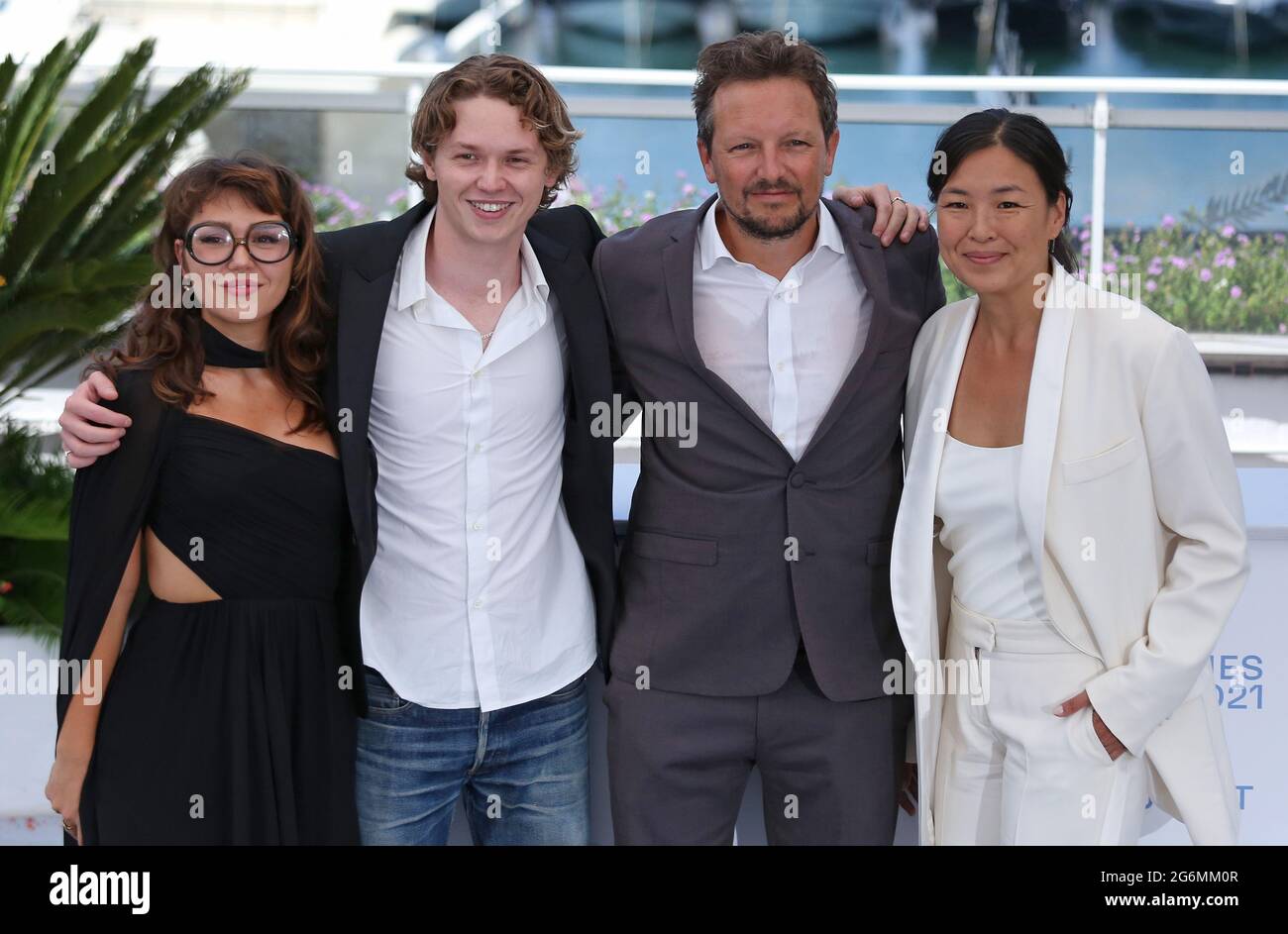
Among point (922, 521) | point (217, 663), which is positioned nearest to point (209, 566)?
point (217, 663)

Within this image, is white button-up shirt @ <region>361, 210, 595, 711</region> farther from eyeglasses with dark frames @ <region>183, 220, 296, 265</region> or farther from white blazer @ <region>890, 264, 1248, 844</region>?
white blazer @ <region>890, 264, 1248, 844</region>

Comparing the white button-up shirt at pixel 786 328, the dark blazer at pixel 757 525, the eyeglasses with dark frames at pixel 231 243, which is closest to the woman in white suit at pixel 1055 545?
the dark blazer at pixel 757 525

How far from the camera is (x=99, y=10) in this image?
10.3 meters

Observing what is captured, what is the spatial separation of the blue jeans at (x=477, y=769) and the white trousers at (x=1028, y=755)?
0.76 meters

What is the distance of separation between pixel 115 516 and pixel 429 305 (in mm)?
695

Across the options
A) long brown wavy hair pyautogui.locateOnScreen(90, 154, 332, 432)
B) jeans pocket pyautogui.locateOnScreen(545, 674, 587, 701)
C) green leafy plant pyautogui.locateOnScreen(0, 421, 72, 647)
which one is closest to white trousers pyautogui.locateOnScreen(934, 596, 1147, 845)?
jeans pocket pyautogui.locateOnScreen(545, 674, 587, 701)

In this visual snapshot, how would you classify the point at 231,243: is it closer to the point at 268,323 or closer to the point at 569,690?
the point at 268,323

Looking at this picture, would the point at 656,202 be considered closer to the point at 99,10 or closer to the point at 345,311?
the point at 345,311

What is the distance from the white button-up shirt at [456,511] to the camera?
2.37 m

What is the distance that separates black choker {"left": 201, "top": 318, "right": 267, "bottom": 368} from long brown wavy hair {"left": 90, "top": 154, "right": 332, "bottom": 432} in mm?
15

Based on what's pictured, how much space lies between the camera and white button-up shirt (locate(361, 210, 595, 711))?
7.77 ft

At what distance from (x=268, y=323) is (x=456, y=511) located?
50cm

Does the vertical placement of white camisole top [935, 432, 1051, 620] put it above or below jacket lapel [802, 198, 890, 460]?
below

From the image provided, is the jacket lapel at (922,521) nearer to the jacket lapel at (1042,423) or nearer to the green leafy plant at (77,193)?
the jacket lapel at (1042,423)
